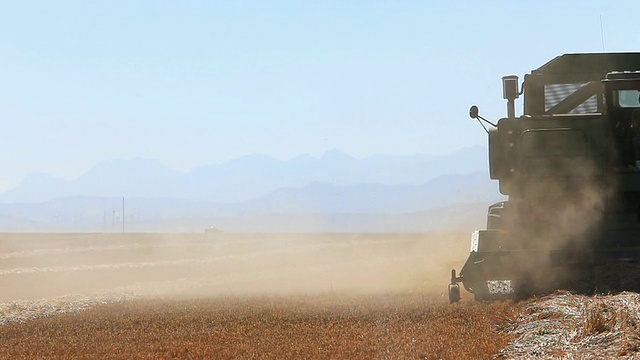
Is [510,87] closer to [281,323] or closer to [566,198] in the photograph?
[566,198]

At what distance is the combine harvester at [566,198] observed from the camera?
55.3ft

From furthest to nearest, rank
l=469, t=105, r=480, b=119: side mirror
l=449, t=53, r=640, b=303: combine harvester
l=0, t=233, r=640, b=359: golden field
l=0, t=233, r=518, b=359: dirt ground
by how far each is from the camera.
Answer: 1. l=469, t=105, r=480, b=119: side mirror
2. l=449, t=53, r=640, b=303: combine harvester
3. l=0, t=233, r=518, b=359: dirt ground
4. l=0, t=233, r=640, b=359: golden field

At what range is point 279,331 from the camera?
52.2 ft

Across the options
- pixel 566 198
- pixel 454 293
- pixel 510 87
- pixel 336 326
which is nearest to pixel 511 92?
pixel 510 87

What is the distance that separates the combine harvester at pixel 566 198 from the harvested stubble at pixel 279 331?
1551 mm

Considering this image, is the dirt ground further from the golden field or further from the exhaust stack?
the exhaust stack

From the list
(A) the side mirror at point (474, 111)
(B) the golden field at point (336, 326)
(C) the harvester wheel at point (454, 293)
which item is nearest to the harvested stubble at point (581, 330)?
(B) the golden field at point (336, 326)

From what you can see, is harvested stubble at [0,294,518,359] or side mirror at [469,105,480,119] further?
side mirror at [469,105,480,119]

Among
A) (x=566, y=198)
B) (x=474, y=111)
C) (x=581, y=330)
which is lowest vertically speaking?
(x=581, y=330)

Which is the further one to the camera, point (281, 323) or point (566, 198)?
point (566, 198)

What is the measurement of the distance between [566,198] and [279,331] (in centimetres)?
673

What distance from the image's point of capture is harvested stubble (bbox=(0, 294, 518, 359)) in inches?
522

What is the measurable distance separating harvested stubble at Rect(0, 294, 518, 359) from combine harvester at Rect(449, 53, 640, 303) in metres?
1.55

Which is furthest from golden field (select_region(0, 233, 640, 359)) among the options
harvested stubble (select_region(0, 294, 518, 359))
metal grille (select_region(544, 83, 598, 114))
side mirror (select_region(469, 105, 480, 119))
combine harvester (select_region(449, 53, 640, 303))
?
metal grille (select_region(544, 83, 598, 114))
